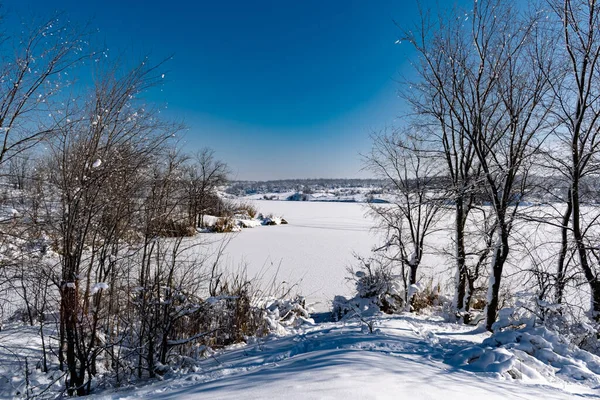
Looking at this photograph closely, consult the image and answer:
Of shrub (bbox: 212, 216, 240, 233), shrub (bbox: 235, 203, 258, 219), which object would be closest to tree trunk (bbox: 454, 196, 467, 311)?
shrub (bbox: 212, 216, 240, 233)

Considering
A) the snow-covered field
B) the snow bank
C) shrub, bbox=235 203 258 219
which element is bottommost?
the snow-covered field

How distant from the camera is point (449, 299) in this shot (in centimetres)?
726

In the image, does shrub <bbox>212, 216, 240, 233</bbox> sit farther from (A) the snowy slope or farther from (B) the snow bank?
(B) the snow bank

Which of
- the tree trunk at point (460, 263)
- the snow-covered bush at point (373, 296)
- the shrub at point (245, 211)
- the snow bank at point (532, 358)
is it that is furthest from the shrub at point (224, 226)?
the snow bank at point (532, 358)

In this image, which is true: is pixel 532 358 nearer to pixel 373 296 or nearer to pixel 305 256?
pixel 373 296

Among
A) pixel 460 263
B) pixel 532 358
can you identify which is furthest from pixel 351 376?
pixel 460 263


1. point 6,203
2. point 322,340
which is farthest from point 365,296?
point 6,203

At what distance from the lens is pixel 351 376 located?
2287 millimetres

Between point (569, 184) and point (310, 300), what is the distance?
17.5 ft

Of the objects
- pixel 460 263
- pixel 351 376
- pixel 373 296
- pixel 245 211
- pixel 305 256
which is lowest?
pixel 305 256

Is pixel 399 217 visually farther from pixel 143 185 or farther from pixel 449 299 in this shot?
pixel 143 185

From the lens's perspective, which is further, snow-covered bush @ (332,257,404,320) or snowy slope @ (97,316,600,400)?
snow-covered bush @ (332,257,404,320)

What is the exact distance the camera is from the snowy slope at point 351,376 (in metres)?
2.09

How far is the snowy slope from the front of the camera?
6.85ft
